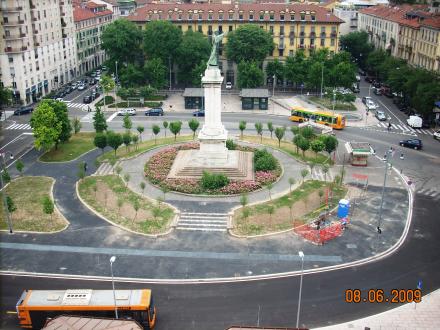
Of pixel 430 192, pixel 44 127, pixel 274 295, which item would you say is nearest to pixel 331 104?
pixel 430 192

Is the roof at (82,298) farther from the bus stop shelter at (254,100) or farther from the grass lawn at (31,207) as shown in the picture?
the bus stop shelter at (254,100)

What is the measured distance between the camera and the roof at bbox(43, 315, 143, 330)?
98.6 feet

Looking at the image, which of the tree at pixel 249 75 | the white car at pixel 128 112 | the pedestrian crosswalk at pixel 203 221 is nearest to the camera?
the pedestrian crosswalk at pixel 203 221

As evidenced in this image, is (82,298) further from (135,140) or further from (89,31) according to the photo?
(89,31)

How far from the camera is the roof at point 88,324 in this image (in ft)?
98.6

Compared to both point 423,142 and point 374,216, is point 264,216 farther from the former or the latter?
point 423,142

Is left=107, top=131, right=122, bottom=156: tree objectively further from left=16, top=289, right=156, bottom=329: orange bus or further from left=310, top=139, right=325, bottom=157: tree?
left=16, top=289, right=156, bottom=329: orange bus

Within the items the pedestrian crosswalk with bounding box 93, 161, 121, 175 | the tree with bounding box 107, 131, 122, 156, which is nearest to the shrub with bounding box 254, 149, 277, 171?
the pedestrian crosswalk with bounding box 93, 161, 121, 175

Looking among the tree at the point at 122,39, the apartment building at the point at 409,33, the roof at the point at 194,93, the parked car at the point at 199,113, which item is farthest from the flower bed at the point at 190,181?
the apartment building at the point at 409,33

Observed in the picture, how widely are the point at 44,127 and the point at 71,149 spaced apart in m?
6.94

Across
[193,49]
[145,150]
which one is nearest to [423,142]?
[145,150]

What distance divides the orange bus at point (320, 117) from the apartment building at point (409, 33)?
27.9 metres

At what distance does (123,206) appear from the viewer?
5447cm

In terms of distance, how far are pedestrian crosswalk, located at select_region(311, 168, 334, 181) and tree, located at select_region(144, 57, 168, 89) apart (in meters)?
52.5
